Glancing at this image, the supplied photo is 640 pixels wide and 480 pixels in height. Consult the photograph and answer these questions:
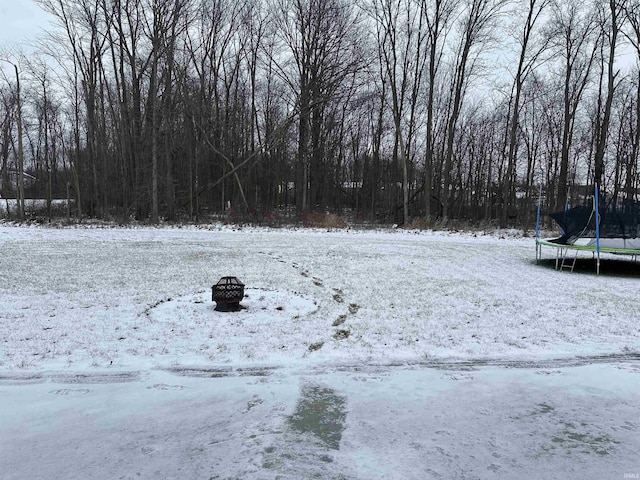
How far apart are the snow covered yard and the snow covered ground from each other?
1.2 inches

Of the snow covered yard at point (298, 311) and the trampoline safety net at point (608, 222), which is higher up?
the trampoline safety net at point (608, 222)

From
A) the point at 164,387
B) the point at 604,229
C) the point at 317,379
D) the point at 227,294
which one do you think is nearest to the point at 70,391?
the point at 164,387

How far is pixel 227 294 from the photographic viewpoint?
198 inches

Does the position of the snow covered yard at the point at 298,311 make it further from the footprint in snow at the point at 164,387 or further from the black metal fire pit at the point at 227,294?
the footprint in snow at the point at 164,387

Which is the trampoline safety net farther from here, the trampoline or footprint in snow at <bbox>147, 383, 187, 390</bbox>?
footprint in snow at <bbox>147, 383, 187, 390</bbox>

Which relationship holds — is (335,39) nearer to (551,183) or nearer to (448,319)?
(551,183)

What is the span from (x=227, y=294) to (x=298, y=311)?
2.90 ft

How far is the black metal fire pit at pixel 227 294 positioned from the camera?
16.5 ft

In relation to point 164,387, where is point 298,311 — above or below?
above

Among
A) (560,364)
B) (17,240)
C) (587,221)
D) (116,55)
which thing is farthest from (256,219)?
(560,364)

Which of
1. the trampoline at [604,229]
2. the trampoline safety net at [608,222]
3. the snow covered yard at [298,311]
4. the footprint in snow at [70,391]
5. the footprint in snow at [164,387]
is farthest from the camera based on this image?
the trampoline safety net at [608,222]

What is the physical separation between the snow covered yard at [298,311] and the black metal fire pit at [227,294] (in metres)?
0.18

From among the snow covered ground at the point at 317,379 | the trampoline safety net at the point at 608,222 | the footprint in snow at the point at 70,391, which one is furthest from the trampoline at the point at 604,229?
the footprint in snow at the point at 70,391

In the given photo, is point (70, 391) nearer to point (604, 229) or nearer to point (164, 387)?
point (164, 387)
